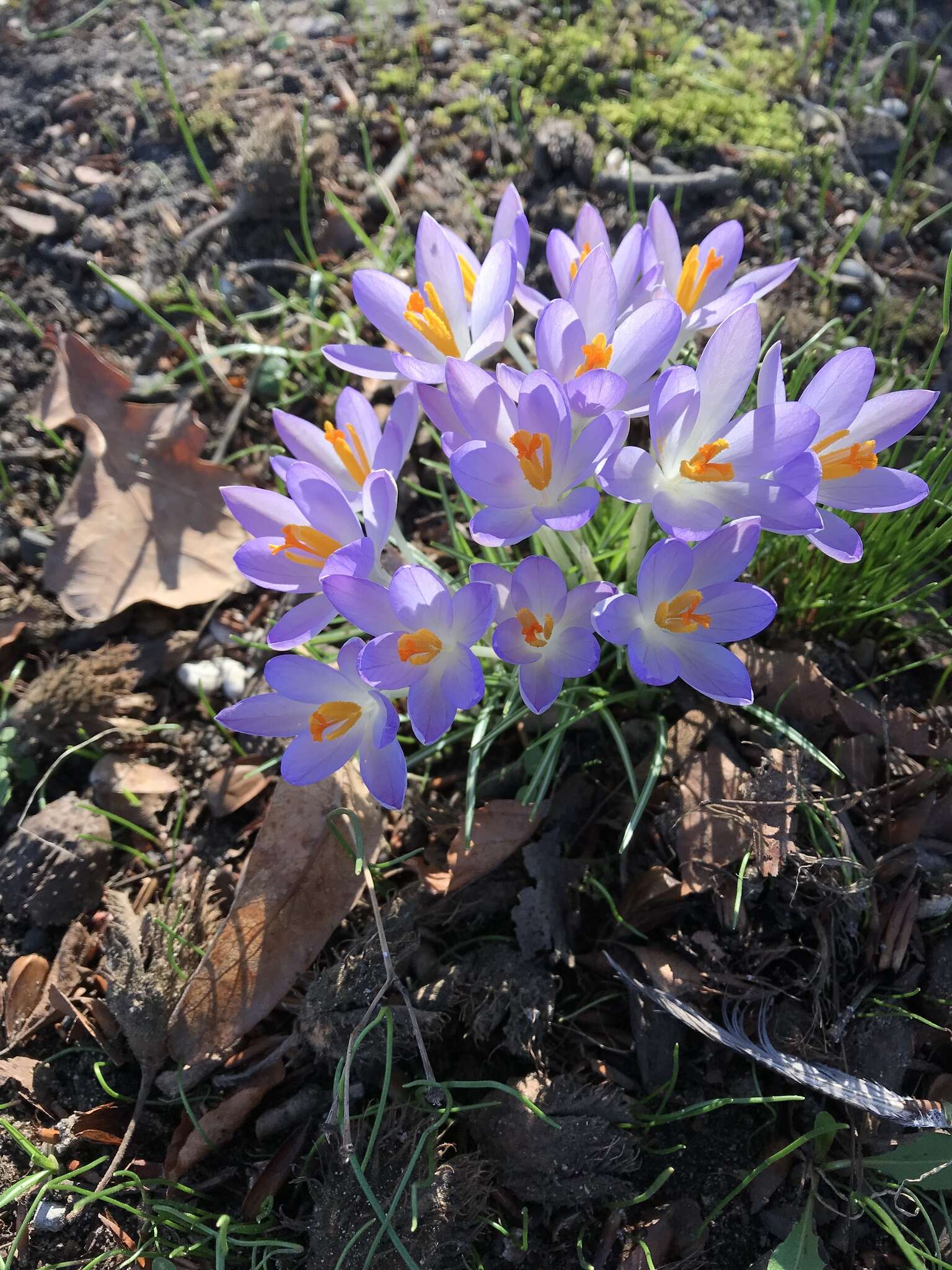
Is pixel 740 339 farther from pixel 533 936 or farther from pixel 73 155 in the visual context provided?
pixel 73 155

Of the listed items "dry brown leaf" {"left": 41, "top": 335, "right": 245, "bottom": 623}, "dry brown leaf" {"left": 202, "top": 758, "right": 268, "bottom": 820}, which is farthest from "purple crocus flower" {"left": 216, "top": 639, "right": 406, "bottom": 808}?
"dry brown leaf" {"left": 41, "top": 335, "right": 245, "bottom": 623}

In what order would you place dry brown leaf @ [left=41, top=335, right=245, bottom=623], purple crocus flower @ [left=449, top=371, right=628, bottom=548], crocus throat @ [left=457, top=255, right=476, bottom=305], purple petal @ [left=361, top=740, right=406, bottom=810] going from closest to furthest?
purple crocus flower @ [left=449, top=371, right=628, bottom=548] → purple petal @ [left=361, top=740, right=406, bottom=810] → crocus throat @ [left=457, top=255, right=476, bottom=305] → dry brown leaf @ [left=41, top=335, right=245, bottom=623]

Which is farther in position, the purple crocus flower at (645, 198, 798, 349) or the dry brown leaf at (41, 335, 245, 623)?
the dry brown leaf at (41, 335, 245, 623)

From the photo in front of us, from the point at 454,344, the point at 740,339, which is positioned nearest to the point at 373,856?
the point at 454,344

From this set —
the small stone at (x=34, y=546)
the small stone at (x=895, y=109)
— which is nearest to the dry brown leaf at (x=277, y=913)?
the small stone at (x=34, y=546)

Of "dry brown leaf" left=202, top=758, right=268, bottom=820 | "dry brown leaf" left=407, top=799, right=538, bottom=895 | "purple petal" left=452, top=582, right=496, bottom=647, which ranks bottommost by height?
"dry brown leaf" left=202, top=758, right=268, bottom=820

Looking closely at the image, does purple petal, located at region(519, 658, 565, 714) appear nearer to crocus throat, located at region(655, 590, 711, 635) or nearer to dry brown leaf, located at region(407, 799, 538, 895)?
crocus throat, located at region(655, 590, 711, 635)

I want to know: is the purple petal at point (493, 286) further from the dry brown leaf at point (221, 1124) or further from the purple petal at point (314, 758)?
the dry brown leaf at point (221, 1124)
